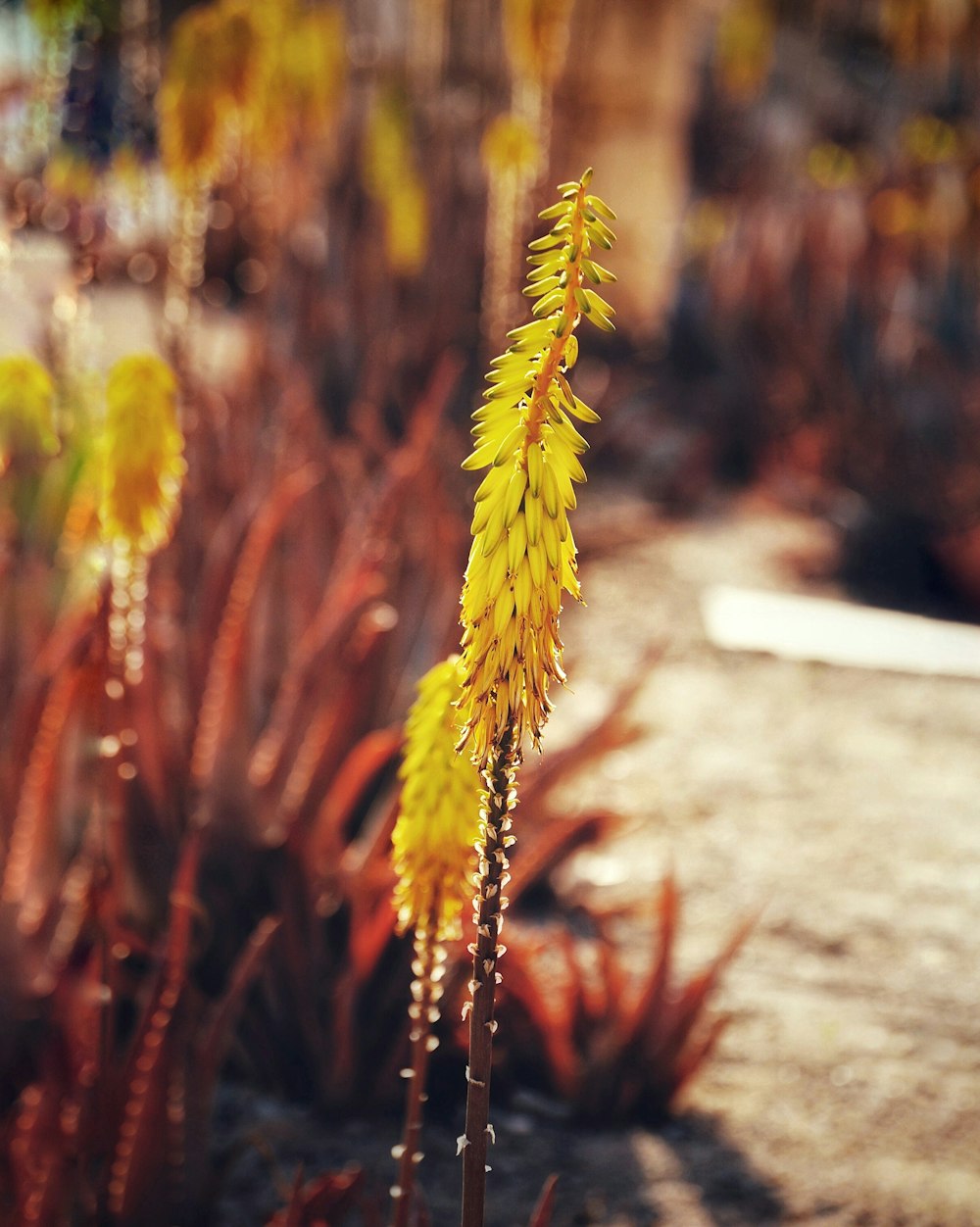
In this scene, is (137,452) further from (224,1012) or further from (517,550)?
(517,550)

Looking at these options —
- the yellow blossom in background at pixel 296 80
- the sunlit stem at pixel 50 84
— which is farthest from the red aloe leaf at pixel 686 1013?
the yellow blossom in background at pixel 296 80

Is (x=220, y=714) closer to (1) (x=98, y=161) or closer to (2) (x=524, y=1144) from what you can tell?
(2) (x=524, y=1144)

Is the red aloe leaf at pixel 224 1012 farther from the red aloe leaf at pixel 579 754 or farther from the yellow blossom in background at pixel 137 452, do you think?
the red aloe leaf at pixel 579 754

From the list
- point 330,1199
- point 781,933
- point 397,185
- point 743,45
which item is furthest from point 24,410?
point 743,45

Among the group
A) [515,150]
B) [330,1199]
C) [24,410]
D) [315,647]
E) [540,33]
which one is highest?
[540,33]

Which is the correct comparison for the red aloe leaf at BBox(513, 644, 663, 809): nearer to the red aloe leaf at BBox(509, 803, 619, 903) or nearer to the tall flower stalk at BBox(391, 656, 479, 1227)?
the red aloe leaf at BBox(509, 803, 619, 903)

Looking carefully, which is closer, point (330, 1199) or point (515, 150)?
point (330, 1199)

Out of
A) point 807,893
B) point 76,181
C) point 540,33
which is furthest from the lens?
point 540,33
